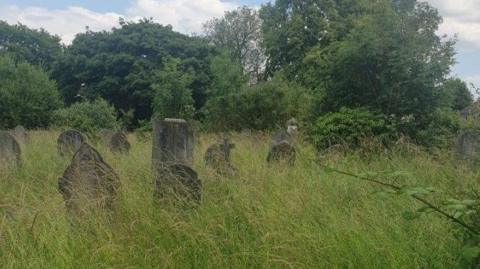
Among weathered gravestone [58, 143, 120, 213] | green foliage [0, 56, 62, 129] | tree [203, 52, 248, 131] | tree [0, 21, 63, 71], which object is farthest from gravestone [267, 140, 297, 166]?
tree [0, 21, 63, 71]

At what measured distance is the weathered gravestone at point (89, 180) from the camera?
4.55m

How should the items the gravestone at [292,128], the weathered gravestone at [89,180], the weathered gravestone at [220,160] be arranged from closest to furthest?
the weathered gravestone at [89,180], the weathered gravestone at [220,160], the gravestone at [292,128]

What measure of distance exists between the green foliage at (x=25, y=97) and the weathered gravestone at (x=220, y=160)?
18.0 metres

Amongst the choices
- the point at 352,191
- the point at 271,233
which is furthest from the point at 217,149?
the point at 271,233

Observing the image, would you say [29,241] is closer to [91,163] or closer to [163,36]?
[91,163]

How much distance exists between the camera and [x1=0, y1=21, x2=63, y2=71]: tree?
39906 millimetres

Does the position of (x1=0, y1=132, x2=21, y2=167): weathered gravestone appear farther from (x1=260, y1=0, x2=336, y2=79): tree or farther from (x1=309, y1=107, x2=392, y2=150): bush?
(x1=260, y1=0, x2=336, y2=79): tree

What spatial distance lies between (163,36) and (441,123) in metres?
25.9

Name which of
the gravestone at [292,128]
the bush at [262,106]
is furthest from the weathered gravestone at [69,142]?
the bush at [262,106]

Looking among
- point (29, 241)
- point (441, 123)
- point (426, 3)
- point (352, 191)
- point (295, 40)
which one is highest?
point (295, 40)

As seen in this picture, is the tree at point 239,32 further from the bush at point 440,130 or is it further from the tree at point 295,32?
the bush at point 440,130

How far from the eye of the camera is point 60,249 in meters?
3.48

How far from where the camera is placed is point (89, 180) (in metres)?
4.68

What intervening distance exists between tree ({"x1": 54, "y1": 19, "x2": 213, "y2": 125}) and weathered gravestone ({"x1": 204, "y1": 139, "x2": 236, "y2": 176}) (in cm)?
2245
